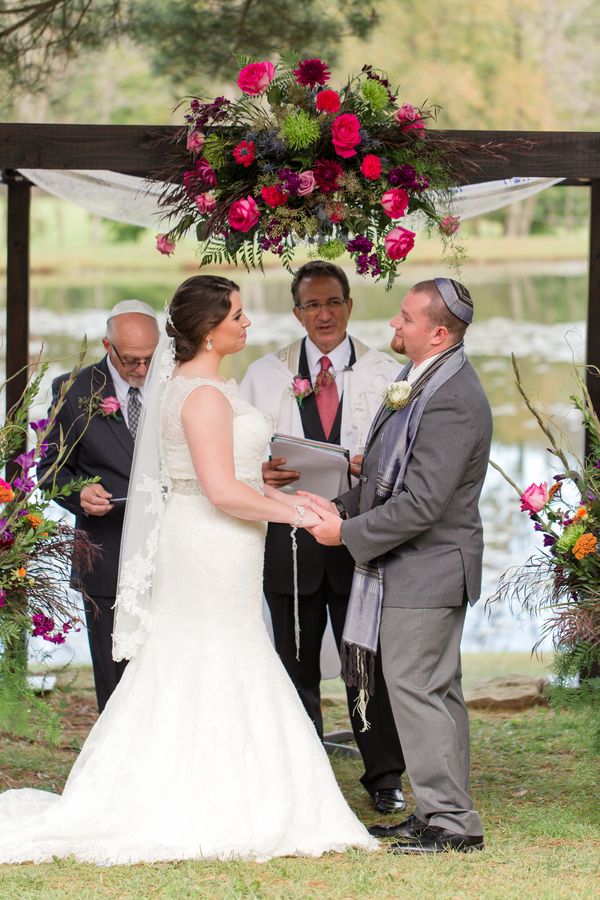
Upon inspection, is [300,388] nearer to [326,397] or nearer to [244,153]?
[326,397]

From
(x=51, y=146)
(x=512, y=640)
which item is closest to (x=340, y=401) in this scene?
(x=51, y=146)

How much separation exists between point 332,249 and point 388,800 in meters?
2.27

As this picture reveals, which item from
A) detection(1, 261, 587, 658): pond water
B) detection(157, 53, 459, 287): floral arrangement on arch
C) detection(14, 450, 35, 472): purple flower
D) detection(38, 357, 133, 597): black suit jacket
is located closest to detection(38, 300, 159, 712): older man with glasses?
detection(38, 357, 133, 597): black suit jacket

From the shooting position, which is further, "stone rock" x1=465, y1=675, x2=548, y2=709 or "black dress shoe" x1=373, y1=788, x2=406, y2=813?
"stone rock" x1=465, y1=675, x2=548, y2=709

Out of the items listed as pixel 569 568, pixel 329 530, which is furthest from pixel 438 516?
pixel 569 568

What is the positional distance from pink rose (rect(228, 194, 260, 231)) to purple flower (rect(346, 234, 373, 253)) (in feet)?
1.45

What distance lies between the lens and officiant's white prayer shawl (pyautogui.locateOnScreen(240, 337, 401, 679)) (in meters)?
5.78

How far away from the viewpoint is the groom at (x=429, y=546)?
14.8 ft

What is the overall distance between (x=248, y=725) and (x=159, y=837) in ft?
1.64

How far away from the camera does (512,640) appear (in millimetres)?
10523

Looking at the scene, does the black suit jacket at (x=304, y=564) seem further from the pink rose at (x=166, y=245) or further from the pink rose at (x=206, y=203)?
the pink rose at (x=206, y=203)

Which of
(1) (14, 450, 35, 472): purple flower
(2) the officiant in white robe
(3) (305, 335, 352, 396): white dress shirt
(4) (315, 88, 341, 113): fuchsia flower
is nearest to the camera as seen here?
(4) (315, 88, 341, 113): fuchsia flower

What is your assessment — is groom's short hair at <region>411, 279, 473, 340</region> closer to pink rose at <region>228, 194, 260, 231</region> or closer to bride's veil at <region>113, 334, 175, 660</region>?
pink rose at <region>228, 194, 260, 231</region>

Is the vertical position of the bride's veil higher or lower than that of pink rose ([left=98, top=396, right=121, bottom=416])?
lower
